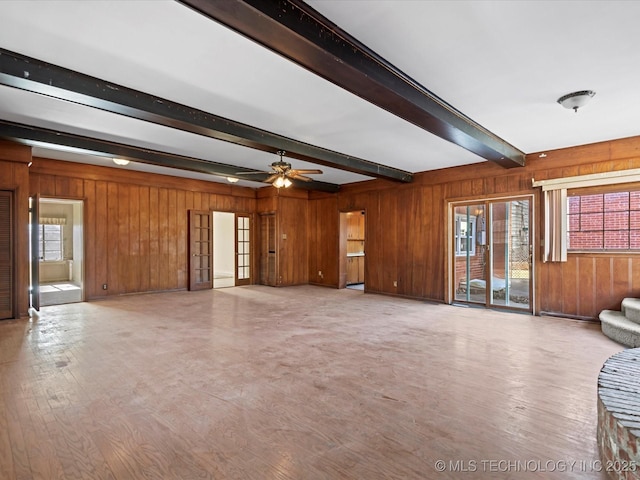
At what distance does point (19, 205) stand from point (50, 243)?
18.5ft

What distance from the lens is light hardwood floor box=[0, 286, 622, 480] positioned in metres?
1.99

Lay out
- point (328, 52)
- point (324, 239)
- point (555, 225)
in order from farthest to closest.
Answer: point (324, 239)
point (555, 225)
point (328, 52)

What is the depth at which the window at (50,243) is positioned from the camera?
9.98m

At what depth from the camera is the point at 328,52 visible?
243 cm

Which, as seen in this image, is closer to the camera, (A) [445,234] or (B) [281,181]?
(B) [281,181]

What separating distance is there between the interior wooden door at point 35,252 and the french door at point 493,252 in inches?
296

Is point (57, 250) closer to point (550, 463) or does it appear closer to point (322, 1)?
point (322, 1)

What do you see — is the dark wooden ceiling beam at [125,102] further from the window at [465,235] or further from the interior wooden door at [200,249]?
the interior wooden door at [200,249]

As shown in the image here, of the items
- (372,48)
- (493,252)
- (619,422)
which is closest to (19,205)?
(372,48)

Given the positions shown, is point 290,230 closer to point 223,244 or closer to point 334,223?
point 334,223

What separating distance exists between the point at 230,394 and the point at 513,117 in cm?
Result: 434

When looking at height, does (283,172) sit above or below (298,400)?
above

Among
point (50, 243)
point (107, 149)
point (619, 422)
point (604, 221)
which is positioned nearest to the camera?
point (619, 422)

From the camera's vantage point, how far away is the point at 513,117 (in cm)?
421
